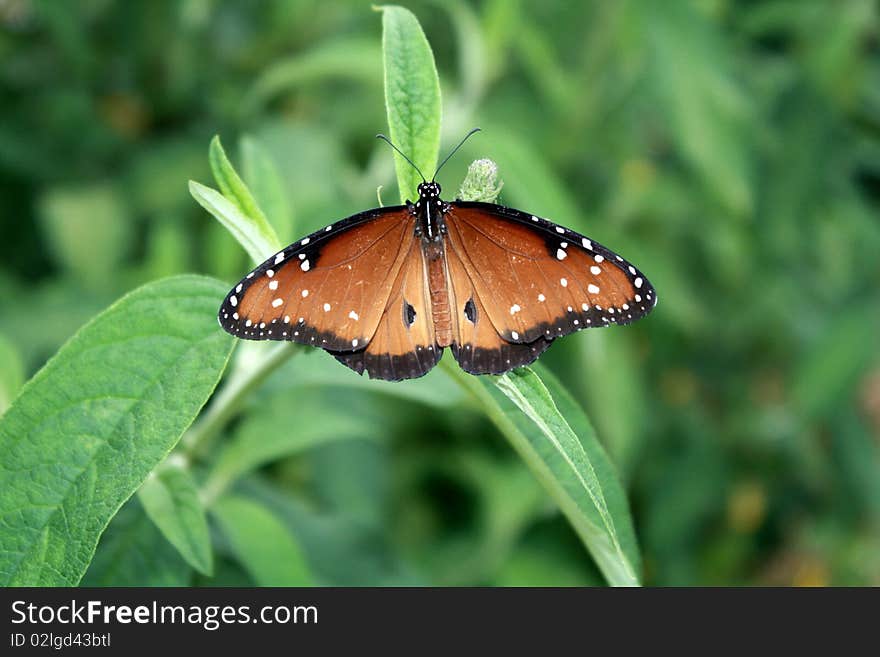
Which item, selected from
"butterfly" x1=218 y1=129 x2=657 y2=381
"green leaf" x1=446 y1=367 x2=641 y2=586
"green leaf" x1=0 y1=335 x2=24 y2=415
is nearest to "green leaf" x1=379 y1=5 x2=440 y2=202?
"butterfly" x1=218 y1=129 x2=657 y2=381

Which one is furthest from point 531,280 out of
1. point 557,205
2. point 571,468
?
point 557,205

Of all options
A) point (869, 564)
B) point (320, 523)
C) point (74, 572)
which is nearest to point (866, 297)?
point (869, 564)

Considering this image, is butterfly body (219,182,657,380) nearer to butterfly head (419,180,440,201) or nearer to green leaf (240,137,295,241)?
butterfly head (419,180,440,201)

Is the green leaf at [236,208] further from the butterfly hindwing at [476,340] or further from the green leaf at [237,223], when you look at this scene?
the butterfly hindwing at [476,340]

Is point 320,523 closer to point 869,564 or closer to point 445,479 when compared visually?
point 445,479

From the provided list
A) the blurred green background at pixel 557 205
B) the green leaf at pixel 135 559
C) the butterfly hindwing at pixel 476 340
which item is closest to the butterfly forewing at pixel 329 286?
the butterfly hindwing at pixel 476 340

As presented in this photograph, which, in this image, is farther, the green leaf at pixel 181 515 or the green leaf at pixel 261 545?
the green leaf at pixel 261 545
